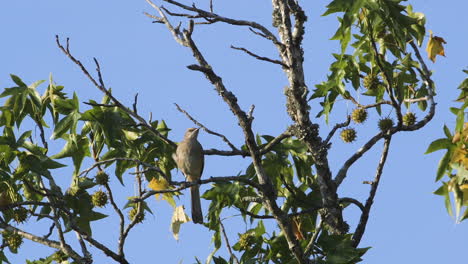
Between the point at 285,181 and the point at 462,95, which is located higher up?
the point at 462,95

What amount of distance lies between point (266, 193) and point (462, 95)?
93.3 inches

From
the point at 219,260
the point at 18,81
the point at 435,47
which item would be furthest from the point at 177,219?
the point at 435,47

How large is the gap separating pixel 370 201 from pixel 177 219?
2.23 metres

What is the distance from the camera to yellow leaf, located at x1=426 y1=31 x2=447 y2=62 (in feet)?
28.4

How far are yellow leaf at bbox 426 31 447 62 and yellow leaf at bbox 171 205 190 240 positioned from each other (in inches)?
130

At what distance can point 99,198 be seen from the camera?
9195 mm

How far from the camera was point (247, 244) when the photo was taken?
8836 millimetres

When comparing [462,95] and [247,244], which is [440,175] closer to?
[462,95]

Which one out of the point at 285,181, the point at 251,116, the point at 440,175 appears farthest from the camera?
the point at 285,181

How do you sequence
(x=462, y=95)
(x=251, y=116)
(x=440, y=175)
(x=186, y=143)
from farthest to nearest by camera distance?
(x=186, y=143) < (x=462, y=95) < (x=251, y=116) < (x=440, y=175)

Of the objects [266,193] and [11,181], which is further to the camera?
[11,181]

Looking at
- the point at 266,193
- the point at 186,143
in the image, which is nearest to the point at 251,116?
the point at 266,193

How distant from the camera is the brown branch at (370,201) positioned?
28.5 feet

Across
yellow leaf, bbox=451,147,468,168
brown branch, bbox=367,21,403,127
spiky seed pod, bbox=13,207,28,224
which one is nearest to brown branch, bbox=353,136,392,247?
brown branch, bbox=367,21,403,127
